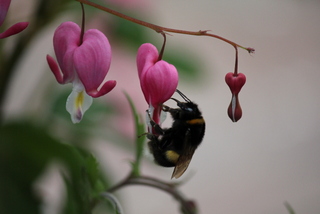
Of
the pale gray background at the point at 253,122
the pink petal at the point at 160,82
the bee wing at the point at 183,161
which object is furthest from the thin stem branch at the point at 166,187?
the pale gray background at the point at 253,122

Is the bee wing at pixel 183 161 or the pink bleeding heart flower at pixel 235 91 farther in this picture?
the bee wing at pixel 183 161

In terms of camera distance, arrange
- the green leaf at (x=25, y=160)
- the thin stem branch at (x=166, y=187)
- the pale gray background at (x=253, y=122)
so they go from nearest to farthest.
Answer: the thin stem branch at (x=166, y=187) → the green leaf at (x=25, y=160) → the pale gray background at (x=253, y=122)

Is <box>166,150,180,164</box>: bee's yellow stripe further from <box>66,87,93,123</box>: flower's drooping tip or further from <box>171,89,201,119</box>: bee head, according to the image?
<box>66,87,93,123</box>: flower's drooping tip

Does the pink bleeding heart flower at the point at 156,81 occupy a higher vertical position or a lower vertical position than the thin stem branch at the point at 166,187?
higher

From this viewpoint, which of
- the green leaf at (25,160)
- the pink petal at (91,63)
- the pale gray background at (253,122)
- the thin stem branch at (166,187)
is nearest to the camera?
the pink petal at (91,63)

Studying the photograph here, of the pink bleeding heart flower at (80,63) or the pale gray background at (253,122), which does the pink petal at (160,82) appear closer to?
the pink bleeding heart flower at (80,63)

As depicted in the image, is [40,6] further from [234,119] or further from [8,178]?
[234,119]

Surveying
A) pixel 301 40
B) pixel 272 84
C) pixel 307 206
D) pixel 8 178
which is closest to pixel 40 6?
pixel 8 178
